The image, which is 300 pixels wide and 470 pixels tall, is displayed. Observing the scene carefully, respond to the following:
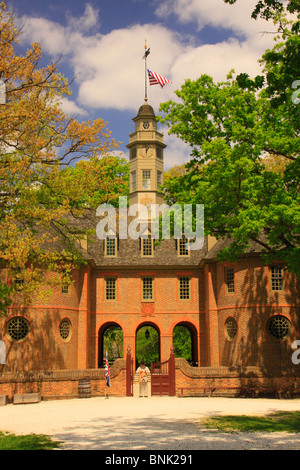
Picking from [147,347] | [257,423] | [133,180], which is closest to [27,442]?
[257,423]

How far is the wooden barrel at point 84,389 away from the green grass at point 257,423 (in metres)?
10.2

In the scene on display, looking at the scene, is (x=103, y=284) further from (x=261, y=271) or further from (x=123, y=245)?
(x=261, y=271)

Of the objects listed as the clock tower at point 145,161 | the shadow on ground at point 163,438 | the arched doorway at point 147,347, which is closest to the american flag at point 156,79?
the clock tower at point 145,161

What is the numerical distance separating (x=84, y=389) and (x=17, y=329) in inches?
243

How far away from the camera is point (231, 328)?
31.1 meters

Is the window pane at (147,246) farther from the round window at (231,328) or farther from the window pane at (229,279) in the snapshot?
the round window at (231,328)

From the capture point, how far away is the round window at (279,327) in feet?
96.5

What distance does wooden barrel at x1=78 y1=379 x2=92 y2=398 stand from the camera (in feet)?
82.9

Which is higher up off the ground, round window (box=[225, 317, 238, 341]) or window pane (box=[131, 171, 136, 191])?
window pane (box=[131, 171, 136, 191])

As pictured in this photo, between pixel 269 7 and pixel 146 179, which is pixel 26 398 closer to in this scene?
pixel 269 7

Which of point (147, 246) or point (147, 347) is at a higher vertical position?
point (147, 246)

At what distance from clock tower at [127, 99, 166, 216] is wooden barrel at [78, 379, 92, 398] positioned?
2342 cm

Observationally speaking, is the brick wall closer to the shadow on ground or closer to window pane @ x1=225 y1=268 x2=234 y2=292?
window pane @ x1=225 y1=268 x2=234 y2=292

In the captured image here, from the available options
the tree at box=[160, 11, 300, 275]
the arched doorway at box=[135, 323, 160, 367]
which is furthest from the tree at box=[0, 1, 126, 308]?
the arched doorway at box=[135, 323, 160, 367]
